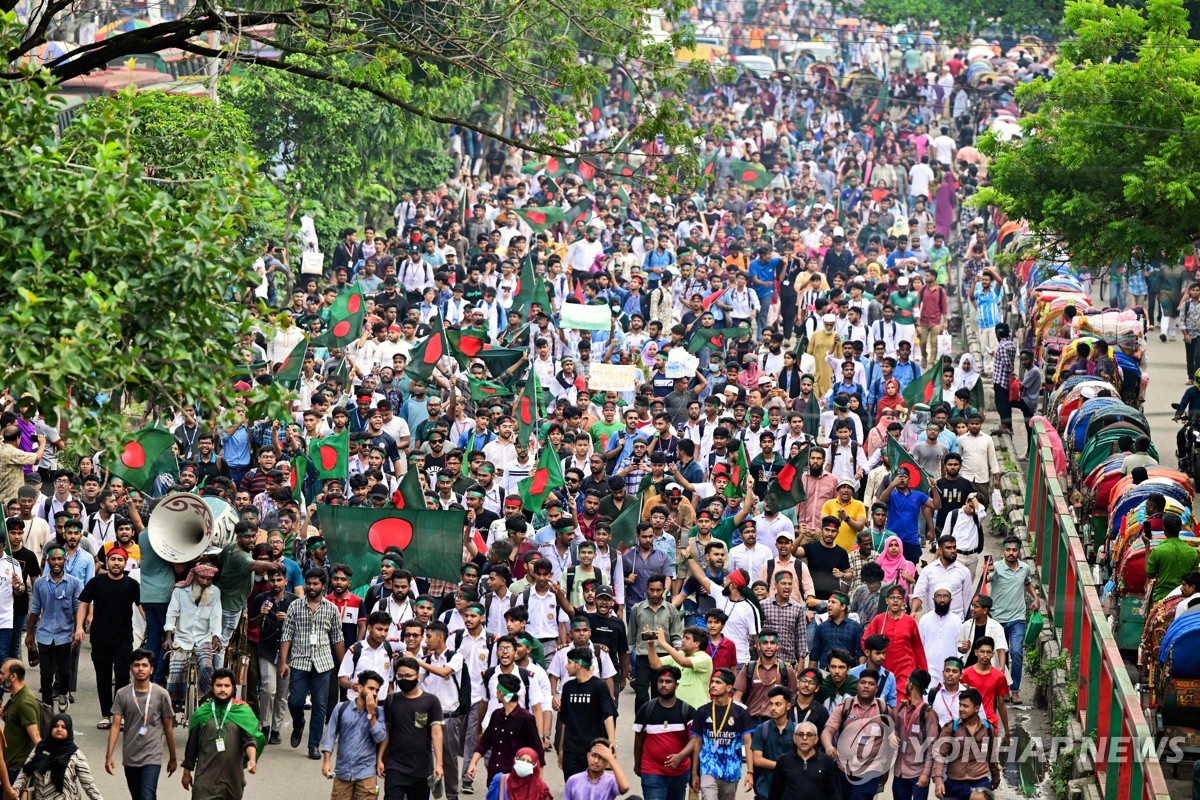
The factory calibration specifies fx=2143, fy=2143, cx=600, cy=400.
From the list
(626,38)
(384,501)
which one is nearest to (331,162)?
(384,501)

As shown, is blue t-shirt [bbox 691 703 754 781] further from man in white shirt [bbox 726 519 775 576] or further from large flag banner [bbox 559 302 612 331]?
large flag banner [bbox 559 302 612 331]

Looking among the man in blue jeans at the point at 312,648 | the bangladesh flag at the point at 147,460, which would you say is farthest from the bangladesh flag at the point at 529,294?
the man in blue jeans at the point at 312,648

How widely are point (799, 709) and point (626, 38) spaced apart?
459 centimetres

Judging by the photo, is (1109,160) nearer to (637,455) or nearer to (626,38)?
(637,455)

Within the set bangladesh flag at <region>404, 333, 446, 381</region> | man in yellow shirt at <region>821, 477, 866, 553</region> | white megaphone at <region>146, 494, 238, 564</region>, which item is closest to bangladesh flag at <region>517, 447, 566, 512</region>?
man in yellow shirt at <region>821, 477, 866, 553</region>

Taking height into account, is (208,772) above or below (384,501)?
below

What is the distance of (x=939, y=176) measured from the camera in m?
36.3

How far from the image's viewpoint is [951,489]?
58.2 ft

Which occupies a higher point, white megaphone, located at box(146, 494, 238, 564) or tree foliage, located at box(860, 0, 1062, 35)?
tree foliage, located at box(860, 0, 1062, 35)

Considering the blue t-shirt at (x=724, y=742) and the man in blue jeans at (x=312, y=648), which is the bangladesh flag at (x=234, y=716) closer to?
the man in blue jeans at (x=312, y=648)

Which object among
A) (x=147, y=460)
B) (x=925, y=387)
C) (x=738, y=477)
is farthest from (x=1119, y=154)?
(x=147, y=460)

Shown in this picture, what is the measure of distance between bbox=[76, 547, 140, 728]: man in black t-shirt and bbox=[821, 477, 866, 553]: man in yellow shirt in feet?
17.3

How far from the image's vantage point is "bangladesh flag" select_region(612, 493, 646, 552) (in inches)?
638

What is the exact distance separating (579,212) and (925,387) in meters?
11.1
